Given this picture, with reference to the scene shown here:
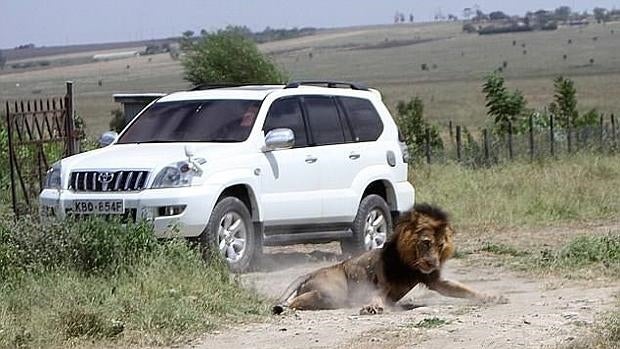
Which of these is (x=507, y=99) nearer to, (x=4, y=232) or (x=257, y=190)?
(x=257, y=190)

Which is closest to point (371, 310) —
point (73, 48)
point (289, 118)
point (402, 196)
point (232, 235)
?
point (232, 235)

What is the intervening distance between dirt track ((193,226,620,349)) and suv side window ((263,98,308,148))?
1906mm

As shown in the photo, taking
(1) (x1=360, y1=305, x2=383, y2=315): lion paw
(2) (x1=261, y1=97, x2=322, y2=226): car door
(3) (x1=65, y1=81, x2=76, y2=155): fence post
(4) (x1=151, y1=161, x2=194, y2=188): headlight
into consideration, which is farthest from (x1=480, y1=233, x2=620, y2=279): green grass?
(3) (x1=65, y1=81, x2=76, y2=155): fence post

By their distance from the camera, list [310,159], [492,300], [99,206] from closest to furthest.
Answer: [492,300] → [99,206] → [310,159]

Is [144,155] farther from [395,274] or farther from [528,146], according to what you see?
[528,146]

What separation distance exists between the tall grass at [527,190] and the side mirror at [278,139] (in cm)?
457

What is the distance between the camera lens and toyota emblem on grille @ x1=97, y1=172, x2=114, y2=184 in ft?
38.7

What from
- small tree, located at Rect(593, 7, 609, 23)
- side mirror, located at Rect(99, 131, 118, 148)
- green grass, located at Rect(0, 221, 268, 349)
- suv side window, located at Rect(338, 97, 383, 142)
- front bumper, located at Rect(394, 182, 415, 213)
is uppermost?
side mirror, located at Rect(99, 131, 118, 148)

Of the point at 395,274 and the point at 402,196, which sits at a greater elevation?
the point at 395,274

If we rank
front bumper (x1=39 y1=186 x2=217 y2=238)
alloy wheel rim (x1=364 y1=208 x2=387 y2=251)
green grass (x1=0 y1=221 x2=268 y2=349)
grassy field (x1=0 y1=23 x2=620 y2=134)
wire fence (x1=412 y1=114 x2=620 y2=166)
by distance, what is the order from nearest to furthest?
green grass (x1=0 y1=221 x2=268 y2=349) < front bumper (x1=39 y1=186 x2=217 y2=238) < alloy wheel rim (x1=364 y1=208 x2=387 y2=251) < wire fence (x1=412 y1=114 x2=620 y2=166) < grassy field (x1=0 y1=23 x2=620 y2=134)

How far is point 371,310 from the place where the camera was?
9.87 meters

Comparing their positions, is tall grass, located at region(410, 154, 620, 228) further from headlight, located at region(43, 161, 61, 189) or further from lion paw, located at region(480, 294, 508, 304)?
lion paw, located at region(480, 294, 508, 304)

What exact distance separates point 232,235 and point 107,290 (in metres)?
2.59

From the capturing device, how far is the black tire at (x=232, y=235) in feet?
38.6
